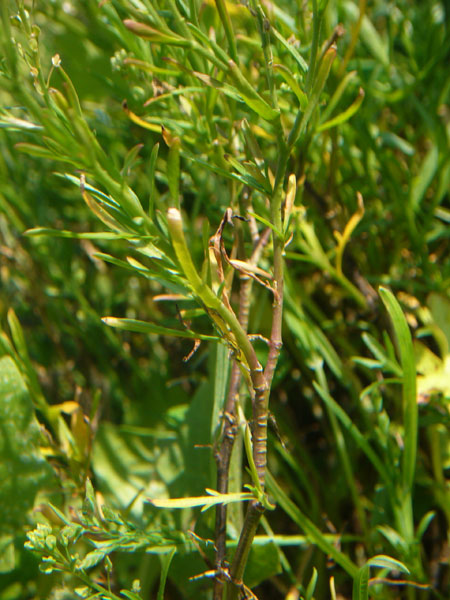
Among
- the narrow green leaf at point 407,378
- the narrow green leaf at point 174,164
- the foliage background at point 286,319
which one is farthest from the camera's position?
the foliage background at point 286,319

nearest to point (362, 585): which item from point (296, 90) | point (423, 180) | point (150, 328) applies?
point (150, 328)

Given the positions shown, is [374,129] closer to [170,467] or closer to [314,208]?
[314,208]

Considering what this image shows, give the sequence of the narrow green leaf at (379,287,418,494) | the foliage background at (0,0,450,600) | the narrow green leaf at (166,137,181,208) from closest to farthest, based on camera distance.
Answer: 1. the narrow green leaf at (166,137,181,208)
2. the narrow green leaf at (379,287,418,494)
3. the foliage background at (0,0,450,600)

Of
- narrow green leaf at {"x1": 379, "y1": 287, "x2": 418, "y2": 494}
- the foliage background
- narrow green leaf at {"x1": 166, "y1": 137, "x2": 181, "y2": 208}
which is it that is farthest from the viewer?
the foliage background

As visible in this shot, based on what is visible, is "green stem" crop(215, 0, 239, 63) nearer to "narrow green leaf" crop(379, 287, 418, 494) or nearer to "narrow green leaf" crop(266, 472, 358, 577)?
"narrow green leaf" crop(379, 287, 418, 494)

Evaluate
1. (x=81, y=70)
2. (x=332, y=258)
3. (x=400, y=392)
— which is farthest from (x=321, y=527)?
(x=81, y=70)

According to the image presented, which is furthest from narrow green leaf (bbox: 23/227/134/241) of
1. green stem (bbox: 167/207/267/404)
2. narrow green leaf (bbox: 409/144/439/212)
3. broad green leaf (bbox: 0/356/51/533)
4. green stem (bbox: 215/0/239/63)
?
narrow green leaf (bbox: 409/144/439/212)

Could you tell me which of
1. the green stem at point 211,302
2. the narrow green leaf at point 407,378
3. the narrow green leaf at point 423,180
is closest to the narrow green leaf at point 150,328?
the green stem at point 211,302

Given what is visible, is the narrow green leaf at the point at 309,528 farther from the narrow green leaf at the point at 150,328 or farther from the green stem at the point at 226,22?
the green stem at the point at 226,22
